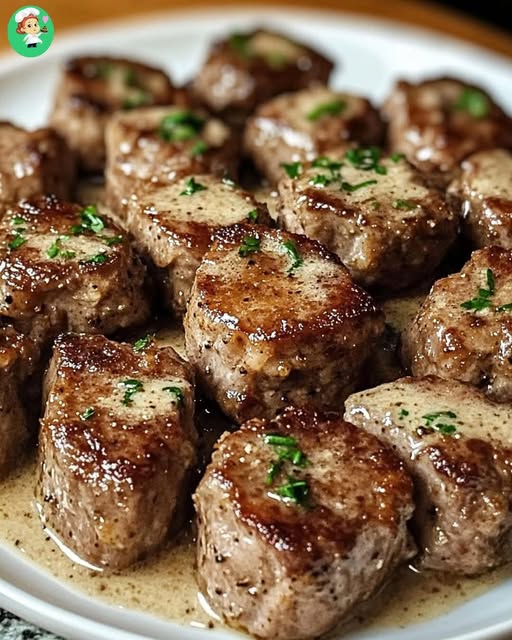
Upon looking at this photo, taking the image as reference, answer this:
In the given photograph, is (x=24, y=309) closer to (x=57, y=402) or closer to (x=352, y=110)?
(x=57, y=402)

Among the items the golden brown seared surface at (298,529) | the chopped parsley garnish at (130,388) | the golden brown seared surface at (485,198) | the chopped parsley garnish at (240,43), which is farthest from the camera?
the chopped parsley garnish at (240,43)

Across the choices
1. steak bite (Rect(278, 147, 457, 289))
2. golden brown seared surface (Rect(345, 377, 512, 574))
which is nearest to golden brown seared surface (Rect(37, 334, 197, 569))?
golden brown seared surface (Rect(345, 377, 512, 574))

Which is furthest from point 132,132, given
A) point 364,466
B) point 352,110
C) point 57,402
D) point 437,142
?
point 364,466

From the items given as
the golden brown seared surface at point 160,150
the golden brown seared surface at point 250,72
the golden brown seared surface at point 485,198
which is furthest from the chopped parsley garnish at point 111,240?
the golden brown seared surface at point 250,72

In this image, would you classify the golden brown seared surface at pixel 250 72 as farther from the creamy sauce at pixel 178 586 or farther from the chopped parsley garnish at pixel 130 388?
the creamy sauce at pixel 178 586

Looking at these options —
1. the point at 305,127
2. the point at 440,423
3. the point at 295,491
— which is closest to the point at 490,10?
the point at 305,127

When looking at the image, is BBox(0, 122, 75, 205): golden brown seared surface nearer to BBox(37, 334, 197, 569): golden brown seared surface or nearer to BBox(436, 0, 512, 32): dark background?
BBox(37, 334, 197, 569): golden brown seared surface
